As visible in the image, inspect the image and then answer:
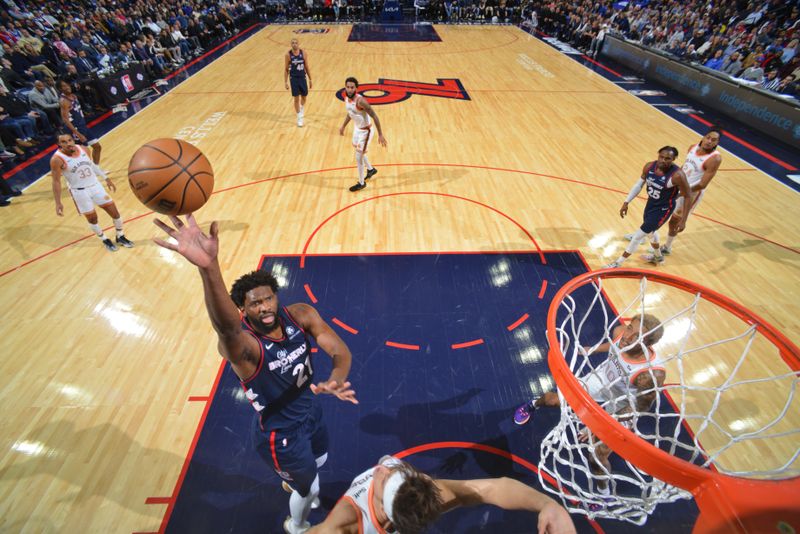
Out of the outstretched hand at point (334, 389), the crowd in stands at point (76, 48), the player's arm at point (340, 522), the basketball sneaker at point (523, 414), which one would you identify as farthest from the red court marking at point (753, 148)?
the crowd in stands at point (76, 48)

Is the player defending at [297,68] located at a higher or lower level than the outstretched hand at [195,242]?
lower

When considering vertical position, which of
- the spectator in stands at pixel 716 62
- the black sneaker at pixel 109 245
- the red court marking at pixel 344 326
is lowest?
the black sneaker at pixel 109 245

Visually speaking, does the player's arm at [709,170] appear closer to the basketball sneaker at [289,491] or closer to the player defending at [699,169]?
the player defending at [699,169]

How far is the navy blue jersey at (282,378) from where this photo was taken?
2387 mm

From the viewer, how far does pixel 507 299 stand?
5102mm

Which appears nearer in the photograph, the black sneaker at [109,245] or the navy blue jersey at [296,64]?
the black sneaker at [109,245]

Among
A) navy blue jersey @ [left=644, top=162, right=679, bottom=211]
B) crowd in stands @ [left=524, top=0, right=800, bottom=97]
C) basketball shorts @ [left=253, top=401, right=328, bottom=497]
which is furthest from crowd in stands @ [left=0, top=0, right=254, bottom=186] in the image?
crowd in stands @ [left=524, top=0, right=800, bottom=97]

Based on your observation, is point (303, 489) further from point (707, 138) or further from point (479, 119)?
point (479, 119)

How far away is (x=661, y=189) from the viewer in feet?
15.9

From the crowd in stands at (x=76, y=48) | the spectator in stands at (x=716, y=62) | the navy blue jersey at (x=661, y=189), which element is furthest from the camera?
the spectator in stands at (x=716, y=62)

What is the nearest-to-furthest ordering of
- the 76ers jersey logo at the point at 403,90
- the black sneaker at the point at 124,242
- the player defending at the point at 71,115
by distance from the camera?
the black sneaker at the point at 124,242 → the player defending at the point at 71,115 → the 76ers jersey logo at the point at 403,90

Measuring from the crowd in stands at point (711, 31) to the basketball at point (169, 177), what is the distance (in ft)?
45.1

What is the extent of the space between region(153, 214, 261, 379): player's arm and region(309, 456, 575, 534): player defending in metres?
0.98

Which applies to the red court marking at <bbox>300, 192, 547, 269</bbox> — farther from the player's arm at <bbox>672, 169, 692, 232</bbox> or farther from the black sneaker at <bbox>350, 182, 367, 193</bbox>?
the player's arm at <bbox>672, 169, 692, 232</bbox>
